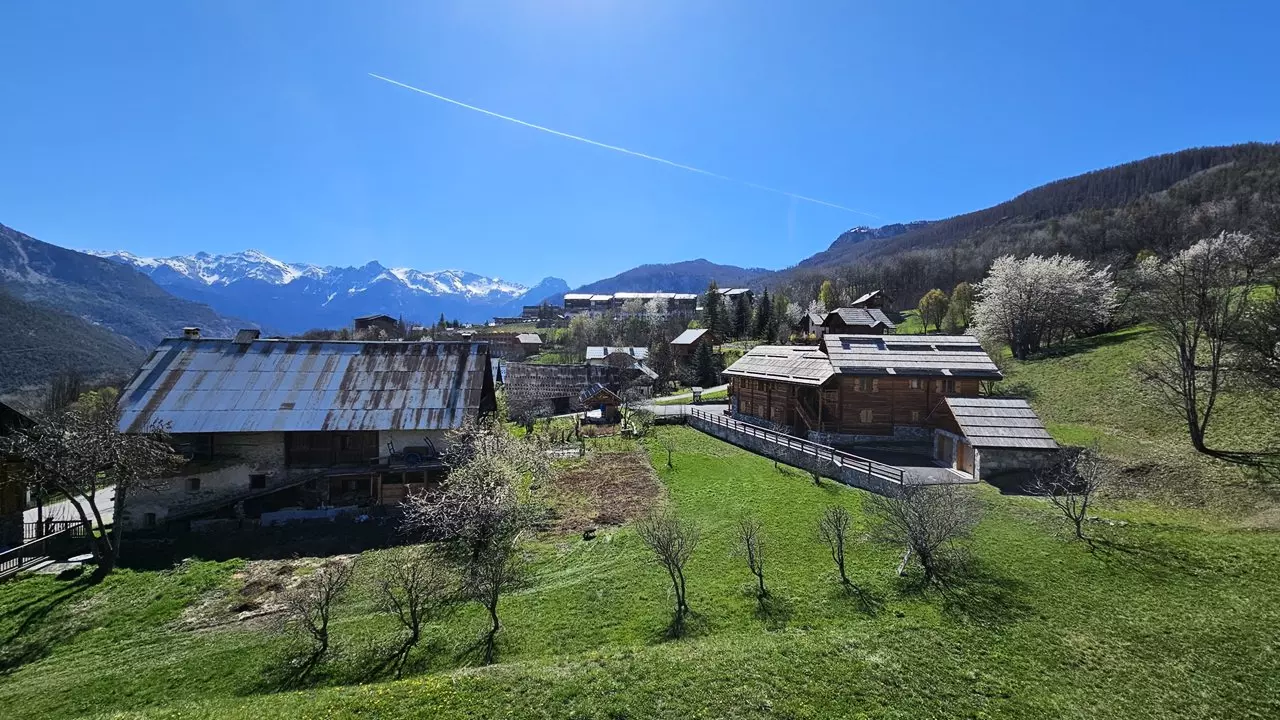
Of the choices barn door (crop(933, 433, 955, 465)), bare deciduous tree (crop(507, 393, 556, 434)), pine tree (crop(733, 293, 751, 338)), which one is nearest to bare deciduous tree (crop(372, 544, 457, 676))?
bare deciduous tree (crop(507, 393, 556, 434))

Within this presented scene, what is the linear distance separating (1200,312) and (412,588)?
Result: 35436 mm

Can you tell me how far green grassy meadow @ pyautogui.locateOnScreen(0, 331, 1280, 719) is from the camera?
31.5 feet

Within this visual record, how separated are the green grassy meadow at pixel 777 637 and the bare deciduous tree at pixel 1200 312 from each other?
5.55 metres

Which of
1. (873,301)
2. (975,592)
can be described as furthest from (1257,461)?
(873,301)

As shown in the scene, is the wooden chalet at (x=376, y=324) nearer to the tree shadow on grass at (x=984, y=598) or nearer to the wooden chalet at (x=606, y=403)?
the wooden chalet at (x=606, y=403)

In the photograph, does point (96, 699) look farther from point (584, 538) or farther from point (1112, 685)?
point (1112, 685)

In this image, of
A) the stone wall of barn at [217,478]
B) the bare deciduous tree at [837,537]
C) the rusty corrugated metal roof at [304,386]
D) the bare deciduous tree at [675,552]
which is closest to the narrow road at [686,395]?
the rusty corrugated metal roof at [304,386]

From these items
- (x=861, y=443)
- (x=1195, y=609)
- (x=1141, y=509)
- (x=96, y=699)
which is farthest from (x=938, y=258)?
(x=96, y=699)

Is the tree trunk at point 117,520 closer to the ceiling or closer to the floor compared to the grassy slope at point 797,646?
closer to the ceiling

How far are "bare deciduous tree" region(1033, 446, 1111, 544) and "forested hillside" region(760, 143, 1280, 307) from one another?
153ft

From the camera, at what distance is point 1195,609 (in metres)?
11.6

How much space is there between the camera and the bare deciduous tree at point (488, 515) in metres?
14.1

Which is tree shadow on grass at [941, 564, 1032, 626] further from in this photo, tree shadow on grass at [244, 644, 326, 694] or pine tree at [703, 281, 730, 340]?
pine tree at [703, 281, 730, 340]

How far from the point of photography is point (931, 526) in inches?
552
